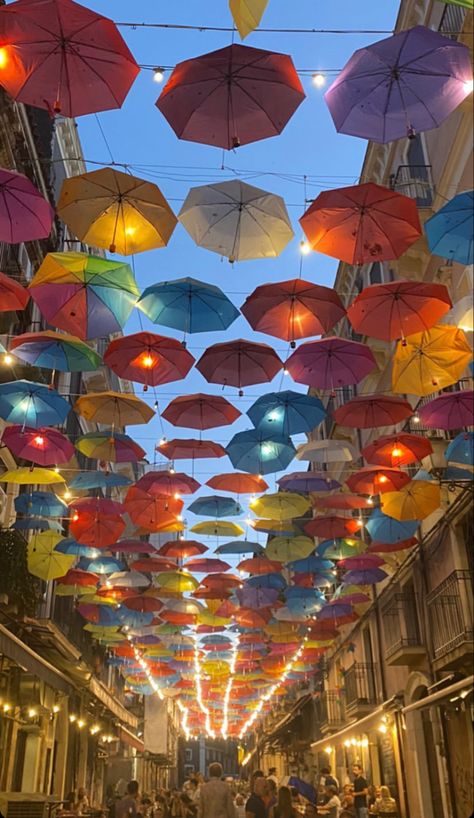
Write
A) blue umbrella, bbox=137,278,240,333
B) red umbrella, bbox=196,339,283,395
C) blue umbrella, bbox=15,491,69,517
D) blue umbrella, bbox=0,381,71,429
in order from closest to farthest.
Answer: blue umbrella, bbox=137,278,240,333, red umbrella, bbox=196,339,283,395, blue umbrella, bbox=0,381,71,429, blue umbrella, bbox=15,491,69,517

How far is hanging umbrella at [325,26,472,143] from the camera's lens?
317 inches

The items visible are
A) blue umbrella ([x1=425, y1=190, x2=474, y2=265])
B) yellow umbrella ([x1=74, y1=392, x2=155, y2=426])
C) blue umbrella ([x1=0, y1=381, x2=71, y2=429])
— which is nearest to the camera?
blue umbrella ([x1=425, y1=190, x2=474, y2=265])

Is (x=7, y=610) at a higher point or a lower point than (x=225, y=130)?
lower

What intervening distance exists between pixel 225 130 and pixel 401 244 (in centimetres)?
275

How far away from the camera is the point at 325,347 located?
1162cm

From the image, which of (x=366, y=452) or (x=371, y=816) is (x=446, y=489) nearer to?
(x=366, y=452)

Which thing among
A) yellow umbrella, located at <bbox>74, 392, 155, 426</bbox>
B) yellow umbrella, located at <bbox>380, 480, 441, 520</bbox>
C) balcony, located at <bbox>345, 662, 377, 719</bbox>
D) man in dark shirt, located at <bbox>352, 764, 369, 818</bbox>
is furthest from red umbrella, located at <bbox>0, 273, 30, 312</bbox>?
balcony, located at <bbox>345, 662, 377, 719</bbox>

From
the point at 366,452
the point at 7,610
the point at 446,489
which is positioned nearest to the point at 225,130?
the point at 366,452

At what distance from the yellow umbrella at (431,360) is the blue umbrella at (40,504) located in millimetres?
8440

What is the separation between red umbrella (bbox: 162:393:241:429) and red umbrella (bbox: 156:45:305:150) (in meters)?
5.35

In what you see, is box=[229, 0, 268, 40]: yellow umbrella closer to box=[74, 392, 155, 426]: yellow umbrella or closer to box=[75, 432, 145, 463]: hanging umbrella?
box=[74, 392, 155, 426]: yellow umbrella

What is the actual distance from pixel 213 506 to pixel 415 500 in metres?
5.51

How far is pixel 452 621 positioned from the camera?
15.3 meters

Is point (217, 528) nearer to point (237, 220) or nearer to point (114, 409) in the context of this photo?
point (114, 409)
